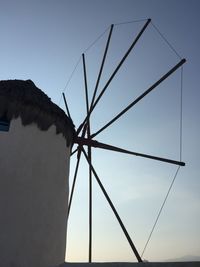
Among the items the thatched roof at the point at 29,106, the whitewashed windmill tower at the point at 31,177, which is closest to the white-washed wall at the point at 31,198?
the whitewashed windmill tower at the point at 31,177

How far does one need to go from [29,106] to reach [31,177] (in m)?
2.22

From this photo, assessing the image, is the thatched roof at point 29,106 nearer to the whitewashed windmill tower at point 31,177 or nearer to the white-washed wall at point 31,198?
the whitewashed windmill tower at point 31,177

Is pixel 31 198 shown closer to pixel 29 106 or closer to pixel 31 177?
pixel 31 177

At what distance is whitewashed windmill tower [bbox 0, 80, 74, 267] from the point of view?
9.53m

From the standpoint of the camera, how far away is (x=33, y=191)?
1018 cm

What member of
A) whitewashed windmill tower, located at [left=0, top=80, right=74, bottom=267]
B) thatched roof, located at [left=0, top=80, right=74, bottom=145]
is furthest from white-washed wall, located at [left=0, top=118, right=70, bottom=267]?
thatched roof, located at [left=0, top=80, right=74, bottom=145]

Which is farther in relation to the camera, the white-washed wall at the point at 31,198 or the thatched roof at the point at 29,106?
the thatched roof at the point at 29,106

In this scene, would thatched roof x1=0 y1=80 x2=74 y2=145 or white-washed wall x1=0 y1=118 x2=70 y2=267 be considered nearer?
white-washed wall x1=0 y1=118 x2=70 y2=267

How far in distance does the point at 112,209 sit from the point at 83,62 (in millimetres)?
7023

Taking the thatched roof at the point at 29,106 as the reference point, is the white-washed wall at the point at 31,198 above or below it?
below

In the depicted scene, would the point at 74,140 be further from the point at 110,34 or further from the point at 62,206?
the point at 110,34

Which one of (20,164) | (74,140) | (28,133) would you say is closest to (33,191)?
(20,164)

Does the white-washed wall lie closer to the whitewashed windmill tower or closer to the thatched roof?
the whitewashed windmill tower

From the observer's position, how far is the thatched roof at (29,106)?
35.0 feet
